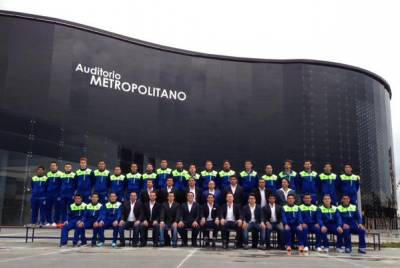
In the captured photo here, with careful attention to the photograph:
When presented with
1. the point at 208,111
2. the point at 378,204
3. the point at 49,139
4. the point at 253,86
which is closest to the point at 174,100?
the point at 208,111

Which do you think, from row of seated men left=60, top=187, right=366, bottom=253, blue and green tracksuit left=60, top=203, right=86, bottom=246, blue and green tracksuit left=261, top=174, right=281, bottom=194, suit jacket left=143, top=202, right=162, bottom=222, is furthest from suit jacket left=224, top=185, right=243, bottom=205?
blue and green tracksuit left=60, top=203, right=86, bottom=246

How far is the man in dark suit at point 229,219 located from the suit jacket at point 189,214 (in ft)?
2.18

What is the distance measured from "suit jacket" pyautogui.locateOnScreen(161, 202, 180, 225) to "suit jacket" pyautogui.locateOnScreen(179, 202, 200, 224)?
14 cm

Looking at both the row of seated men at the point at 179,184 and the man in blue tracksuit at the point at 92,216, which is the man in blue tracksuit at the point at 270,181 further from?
the man in blue tracksuit at the point at 92,216

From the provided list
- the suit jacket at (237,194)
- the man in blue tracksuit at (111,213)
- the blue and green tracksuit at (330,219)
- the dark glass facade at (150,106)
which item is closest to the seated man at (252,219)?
the suit jacket at (237,194)

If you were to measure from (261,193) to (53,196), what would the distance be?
633cm

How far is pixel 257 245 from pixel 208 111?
1624 centimetres

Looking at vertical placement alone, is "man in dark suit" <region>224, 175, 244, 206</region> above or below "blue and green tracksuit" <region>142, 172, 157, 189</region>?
below

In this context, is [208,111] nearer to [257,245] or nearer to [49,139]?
[49,139]

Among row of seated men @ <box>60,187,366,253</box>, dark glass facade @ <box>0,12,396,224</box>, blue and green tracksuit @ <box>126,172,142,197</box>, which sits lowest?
row of seated men @ <box>60,187,366,253</box>

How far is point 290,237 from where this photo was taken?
435 inches

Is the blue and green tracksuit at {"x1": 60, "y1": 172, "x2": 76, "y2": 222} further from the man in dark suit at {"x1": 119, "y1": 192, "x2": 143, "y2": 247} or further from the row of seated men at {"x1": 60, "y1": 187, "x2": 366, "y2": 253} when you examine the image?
the man in dark suit at {"x1": 119, "y1": 192, "x2": 143, "y2": 247}

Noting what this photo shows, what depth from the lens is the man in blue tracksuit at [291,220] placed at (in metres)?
10.9

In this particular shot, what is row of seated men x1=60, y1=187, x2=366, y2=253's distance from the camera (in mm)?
11055
